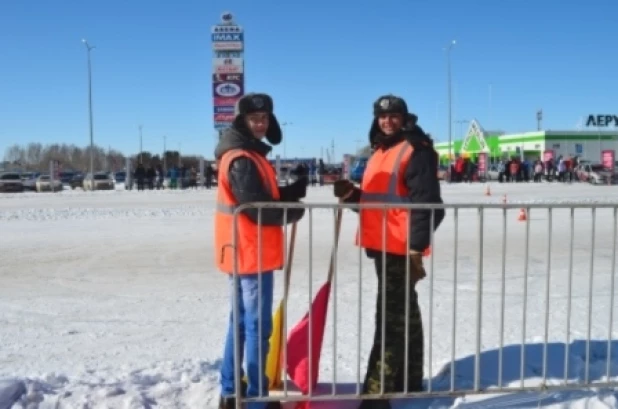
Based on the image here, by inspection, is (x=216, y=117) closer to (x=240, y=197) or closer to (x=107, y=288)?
(x=107, y=288)

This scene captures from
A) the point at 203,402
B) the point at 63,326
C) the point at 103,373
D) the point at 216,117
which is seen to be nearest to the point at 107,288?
the point at 63,326

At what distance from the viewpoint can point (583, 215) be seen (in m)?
15.6

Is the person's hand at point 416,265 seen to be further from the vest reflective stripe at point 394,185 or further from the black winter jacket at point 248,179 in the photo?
the black winter jacket at point 248,179

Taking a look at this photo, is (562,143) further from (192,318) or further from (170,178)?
(192,318)

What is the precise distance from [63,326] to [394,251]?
3541mm

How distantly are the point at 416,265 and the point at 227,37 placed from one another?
42.8 ft

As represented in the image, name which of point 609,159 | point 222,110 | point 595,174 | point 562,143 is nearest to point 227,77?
point 222,110

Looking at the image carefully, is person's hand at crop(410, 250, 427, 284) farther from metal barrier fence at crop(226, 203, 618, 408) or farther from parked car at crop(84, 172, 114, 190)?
parked car at crop(84, 172, 114, 190)

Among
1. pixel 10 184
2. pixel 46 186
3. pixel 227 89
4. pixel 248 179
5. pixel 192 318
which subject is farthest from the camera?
pixel 46 186

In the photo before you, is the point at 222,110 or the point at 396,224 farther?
the point at 222,110

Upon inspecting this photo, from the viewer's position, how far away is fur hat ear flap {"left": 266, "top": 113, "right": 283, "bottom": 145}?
3844 mm

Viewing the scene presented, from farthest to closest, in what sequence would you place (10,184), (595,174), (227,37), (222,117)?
(10,184), (595,174), (227,37), (222,117)

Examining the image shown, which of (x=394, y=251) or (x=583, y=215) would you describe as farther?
(x=583, y=215)

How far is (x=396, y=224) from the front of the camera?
3.82m
